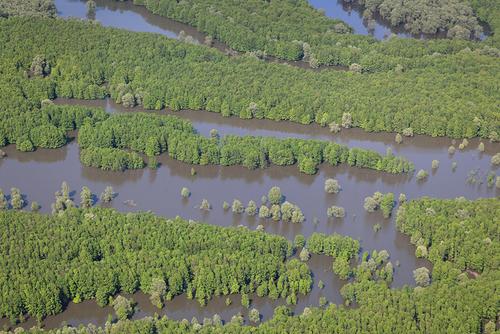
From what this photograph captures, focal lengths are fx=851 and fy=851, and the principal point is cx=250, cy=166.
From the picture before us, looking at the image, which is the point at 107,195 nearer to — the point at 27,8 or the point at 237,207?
the point at 237,207

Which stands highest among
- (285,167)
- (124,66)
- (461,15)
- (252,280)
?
(461,15)

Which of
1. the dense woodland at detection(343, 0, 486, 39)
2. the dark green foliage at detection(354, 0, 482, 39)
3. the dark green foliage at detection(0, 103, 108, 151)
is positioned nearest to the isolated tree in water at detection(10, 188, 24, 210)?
the dark green foliage at detection(0, 103, 108, 151)

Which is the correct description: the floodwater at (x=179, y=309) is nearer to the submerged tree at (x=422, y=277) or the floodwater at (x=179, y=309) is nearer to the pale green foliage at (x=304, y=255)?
the pale green foliage at (x=304, y=255)

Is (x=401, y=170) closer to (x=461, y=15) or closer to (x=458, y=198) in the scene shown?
(x=458, y=198)

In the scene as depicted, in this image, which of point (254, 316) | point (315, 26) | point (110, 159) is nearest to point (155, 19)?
point (315, 26)

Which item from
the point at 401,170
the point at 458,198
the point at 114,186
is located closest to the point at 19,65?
the point at 114,186

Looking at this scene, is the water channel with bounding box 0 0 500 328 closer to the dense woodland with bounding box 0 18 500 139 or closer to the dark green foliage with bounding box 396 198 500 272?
the dense woodland with bounding box 0 18 500 139

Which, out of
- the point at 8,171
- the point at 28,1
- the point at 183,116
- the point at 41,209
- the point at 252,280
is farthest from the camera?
the point at 28,1
